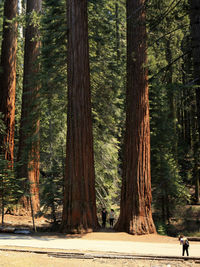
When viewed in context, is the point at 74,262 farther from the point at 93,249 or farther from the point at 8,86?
the point at 8,86

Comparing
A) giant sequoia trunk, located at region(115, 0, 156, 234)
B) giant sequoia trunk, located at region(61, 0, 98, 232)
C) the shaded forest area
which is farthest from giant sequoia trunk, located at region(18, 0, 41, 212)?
giant sequoia trunk, located at region(115, 0, 156, 234)

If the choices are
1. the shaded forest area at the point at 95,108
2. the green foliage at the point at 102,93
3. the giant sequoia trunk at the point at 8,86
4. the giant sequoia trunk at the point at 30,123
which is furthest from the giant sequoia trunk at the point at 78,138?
the giant sequoia trunk at the point at 8,86

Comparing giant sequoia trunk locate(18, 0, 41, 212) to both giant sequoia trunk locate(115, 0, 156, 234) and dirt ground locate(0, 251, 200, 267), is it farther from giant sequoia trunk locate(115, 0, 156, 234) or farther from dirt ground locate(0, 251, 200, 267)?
dirt ground locate(0, 251, 200, 267)

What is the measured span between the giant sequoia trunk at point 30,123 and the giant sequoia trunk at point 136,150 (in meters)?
5.35

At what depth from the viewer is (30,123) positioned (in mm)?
16078

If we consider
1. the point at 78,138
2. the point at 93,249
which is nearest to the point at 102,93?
the point at 78,138

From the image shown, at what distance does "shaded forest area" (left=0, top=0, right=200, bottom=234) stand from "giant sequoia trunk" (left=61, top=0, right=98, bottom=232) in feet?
0.13

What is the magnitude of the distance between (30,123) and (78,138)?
4.80 metres

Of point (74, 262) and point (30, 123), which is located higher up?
point (30, 123)

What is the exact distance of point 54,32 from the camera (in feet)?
50.5

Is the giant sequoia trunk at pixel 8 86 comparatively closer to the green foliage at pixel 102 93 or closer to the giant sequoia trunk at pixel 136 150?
the green foliage at pixel 102 93

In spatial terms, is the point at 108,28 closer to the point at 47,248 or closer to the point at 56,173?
the point at 56,173

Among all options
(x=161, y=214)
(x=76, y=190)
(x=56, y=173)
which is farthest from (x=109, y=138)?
(x=161, y=214)

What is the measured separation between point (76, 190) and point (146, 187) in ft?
8.65
